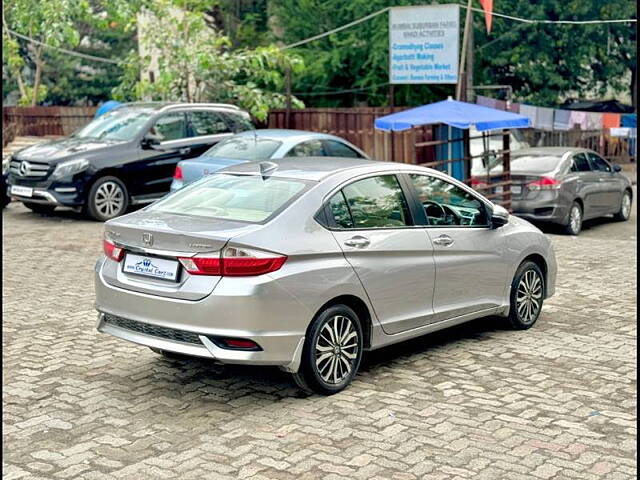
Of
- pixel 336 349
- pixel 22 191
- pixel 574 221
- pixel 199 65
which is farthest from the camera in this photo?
pixel 199 65

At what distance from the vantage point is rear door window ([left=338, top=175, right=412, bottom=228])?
6855 millimetres

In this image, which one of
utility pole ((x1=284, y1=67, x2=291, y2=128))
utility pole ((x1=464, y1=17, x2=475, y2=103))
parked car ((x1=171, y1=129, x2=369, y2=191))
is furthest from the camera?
utility pole ((x1=284, y1=67, x2=291, y2=128))

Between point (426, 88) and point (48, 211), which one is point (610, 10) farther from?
point (48, 211)

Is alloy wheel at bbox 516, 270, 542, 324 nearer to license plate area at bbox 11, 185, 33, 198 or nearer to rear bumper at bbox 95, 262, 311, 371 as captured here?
rear bumper at bbox 95, 262, 311, 371

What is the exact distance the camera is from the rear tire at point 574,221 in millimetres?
15906

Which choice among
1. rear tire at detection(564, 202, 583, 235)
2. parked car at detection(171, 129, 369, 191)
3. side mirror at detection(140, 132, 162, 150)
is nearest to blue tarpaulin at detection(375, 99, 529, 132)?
parked car at detection(171, 129, 369, 191)

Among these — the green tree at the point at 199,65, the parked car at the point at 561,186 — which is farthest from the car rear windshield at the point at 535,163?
the green tree at the point at 199,65

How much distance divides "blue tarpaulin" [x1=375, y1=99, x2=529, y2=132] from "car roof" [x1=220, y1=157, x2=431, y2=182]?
24.9ft

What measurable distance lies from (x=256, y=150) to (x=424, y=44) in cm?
750

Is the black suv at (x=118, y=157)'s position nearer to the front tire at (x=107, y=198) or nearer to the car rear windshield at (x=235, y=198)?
the front tire at (x=107, y=198)

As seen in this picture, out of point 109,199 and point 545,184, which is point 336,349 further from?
point 545,184

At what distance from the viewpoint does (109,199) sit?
51.1 feet

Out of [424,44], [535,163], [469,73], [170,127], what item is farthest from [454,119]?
[469,73]

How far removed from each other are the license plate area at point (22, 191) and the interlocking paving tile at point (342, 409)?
20.8 ft
